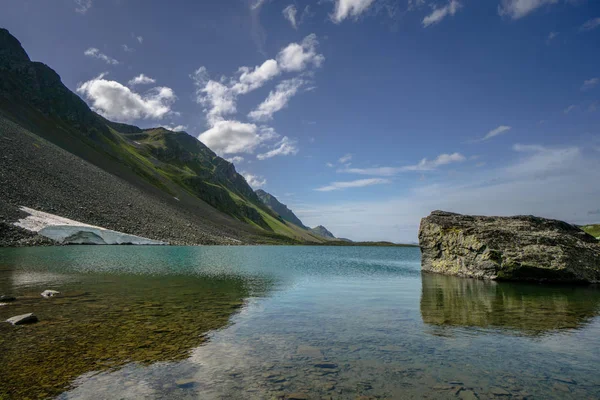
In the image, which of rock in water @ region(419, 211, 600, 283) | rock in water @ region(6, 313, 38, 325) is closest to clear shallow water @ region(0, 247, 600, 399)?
rock in water @ region(6, 313, 38, 325)

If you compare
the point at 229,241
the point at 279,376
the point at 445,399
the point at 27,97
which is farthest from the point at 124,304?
the point at 27,97

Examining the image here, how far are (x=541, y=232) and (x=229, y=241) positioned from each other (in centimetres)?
12829

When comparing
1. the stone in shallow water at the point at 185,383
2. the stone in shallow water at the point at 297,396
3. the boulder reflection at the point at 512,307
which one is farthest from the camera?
the boulder reflection at the point at 512,307

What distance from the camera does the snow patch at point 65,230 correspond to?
70.3 metres

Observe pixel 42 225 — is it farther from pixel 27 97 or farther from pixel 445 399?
pixel 27 97

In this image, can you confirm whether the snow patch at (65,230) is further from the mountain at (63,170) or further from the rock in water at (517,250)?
the rock in water at (517,250)

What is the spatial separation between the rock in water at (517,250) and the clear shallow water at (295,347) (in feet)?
32.8

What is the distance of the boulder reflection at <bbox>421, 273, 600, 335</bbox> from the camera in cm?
1455

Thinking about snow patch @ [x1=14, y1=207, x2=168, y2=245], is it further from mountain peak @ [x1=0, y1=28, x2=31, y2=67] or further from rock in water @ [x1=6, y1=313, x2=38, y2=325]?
mountain peak @ [x1=0, y1=28, x2=31, y2=67]

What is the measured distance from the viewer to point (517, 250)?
3067cm

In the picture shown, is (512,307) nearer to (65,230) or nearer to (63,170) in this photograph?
(65,230)

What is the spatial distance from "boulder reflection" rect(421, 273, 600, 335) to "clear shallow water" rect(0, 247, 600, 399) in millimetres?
127

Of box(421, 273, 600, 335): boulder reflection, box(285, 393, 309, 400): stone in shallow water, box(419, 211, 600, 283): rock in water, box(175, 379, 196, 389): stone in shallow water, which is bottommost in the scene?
box(175, 379, 196, 389): stone in shallow water

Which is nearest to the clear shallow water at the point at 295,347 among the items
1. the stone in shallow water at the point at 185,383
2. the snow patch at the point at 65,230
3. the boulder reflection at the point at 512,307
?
the stone in shallow water at the point at 185,383
